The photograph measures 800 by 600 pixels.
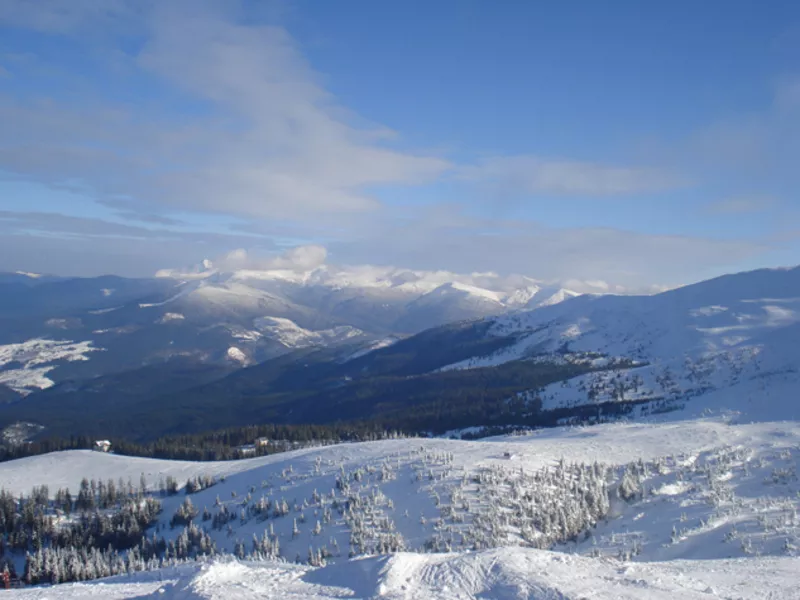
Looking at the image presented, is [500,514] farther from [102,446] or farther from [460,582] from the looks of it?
[102,446]

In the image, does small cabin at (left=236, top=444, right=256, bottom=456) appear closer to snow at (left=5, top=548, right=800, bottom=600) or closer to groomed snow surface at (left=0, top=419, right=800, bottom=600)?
groomed snow surface at (left=0, top=419, right=800, bottom=600)

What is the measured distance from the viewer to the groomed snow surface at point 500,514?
3959cm

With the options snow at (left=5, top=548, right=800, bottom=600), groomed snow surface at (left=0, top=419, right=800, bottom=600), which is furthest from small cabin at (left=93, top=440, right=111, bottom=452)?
snow at (left=5, top=548, right=800, bottom=600)

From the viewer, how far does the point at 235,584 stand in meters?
39.5

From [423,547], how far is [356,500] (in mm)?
17911

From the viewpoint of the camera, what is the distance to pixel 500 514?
248ft

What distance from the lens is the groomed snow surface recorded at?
39594 millimetres

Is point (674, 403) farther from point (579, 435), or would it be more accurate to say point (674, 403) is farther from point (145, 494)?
point (145, 494)

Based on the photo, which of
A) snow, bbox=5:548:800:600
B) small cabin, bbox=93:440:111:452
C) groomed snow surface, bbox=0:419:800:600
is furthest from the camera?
small cabin, bbox=93:440:111:452

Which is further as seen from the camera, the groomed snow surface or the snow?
the groomed snow surface

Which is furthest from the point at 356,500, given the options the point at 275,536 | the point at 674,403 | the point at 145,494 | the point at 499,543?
the point at 674,403

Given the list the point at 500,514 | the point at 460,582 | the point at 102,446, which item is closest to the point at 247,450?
the point at 102,446

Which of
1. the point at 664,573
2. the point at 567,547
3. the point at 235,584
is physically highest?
the point at 235,584

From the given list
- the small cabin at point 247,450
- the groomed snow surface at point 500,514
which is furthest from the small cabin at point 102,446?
the small cabin at point 247,450
